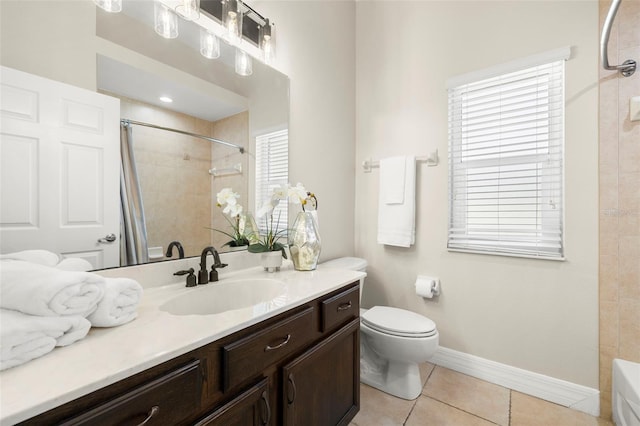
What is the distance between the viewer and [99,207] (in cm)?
103

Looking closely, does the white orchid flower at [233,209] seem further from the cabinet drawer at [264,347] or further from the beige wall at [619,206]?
the beige wall at [619,206]

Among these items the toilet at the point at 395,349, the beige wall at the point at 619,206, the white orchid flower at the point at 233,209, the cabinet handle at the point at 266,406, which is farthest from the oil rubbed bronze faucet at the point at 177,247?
the beige wall at the point at 619,206

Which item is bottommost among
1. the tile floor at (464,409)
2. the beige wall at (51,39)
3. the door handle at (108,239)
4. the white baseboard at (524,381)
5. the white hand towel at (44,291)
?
the tile floor at (464,409)

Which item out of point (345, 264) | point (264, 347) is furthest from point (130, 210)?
point (345, 264)

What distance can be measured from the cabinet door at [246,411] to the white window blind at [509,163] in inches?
62.6

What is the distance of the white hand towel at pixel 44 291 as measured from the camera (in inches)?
23.1

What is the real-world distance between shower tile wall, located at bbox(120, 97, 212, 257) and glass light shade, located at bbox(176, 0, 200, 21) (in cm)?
45

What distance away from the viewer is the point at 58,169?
93cm

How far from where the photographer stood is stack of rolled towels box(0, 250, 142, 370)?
563 mm

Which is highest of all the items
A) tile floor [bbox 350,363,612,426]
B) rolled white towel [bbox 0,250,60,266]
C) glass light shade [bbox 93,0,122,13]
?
glass light shade [bbox 93,0,122,13]

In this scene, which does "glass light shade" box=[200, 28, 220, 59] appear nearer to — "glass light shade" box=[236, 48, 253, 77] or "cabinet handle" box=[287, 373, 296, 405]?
"glass light shade" box=[236, 48, 253, 77]

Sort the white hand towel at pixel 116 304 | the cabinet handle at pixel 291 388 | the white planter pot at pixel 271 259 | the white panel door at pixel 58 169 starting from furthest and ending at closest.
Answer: the white planter pot at pixel 271 259 < the cabinet handle at pixel 291 388 < the white panel door at pixel 58 169 < the white hand towel at pixel 116 304

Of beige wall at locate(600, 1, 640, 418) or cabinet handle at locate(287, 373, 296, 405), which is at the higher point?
beige wall at locate(600, 1, 640, 418)

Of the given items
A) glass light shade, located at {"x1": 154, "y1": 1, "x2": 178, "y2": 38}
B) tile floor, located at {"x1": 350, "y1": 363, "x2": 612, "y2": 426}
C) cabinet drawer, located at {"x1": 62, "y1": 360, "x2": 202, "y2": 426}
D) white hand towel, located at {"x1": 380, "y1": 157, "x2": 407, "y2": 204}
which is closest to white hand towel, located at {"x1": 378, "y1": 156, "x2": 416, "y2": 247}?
white hand towel, located at {"x1": 380, "y1": 157, "x2": 407, "y2": 204}
